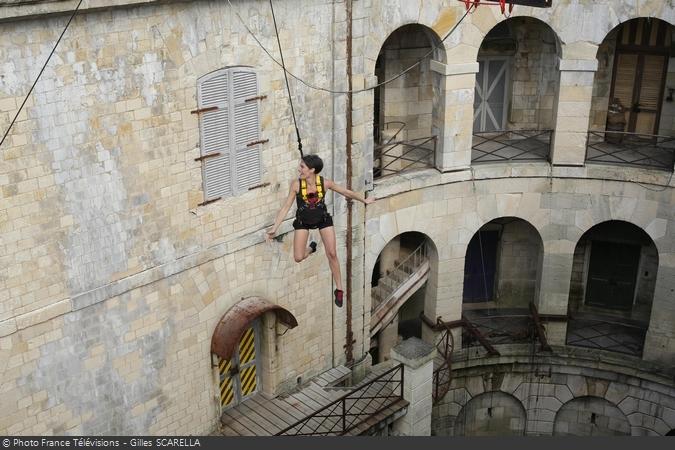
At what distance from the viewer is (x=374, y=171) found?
25.7 meters

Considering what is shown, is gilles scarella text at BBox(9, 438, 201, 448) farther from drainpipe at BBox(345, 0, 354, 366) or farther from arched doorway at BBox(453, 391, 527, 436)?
arched doorway at BBox(453, 391, 527, 436)

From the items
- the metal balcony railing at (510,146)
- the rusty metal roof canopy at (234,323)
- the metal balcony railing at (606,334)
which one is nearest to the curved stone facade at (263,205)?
the rusty metal roof canopy at (234,323)

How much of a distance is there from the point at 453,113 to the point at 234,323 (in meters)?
7.55

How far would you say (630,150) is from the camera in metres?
26.9

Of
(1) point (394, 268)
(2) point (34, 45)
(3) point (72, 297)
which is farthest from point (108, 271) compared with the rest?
(1) point (394, 268)

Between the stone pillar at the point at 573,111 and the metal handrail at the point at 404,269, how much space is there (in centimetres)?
411

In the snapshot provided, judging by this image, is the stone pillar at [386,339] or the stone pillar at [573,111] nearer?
the stone pillar at [573,111]

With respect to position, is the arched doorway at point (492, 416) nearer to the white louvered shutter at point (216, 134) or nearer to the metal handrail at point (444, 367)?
the metal handrail at point (444, 367)

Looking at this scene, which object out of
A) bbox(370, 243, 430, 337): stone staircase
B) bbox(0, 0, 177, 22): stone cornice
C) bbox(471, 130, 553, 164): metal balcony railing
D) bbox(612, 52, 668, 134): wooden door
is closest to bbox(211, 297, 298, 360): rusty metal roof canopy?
bbox(370, 243, 430, 337): stone staircase

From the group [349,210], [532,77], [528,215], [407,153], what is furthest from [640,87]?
[349,210]

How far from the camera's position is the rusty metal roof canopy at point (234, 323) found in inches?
837

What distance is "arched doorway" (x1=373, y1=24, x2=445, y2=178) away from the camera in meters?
25.5

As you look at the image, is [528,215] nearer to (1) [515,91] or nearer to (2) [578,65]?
(1) [515,91]

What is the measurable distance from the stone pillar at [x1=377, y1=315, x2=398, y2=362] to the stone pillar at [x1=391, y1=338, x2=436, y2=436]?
3673 millimetres
